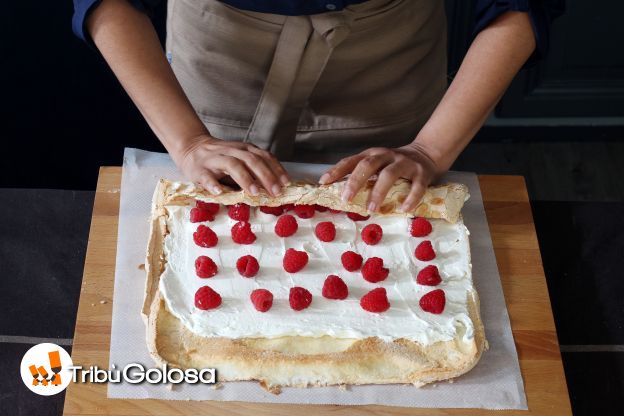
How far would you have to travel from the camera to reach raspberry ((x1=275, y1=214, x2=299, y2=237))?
1589 millimetres

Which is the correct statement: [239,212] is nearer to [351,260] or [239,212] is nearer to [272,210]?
[272,210]

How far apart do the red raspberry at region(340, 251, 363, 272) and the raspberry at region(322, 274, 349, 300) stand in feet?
0.18

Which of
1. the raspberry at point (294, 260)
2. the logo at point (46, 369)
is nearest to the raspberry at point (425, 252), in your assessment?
the raspberry at point (294, 260)

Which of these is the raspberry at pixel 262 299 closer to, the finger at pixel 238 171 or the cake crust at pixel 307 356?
the cake crust at pixel 307 356

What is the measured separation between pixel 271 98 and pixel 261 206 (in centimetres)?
26

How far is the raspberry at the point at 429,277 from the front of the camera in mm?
1521

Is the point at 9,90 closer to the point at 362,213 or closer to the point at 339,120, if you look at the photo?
the point at 339,120

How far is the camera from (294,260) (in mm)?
1522

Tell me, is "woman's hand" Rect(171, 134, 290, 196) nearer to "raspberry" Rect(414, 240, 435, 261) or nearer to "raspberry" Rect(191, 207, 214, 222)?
"raspberry" Rect(191, 207, 214, 222)

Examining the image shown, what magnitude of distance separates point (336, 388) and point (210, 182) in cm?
47

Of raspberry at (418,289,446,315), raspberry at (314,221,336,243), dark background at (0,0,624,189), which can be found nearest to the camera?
raspberry at (418,289,446,315)

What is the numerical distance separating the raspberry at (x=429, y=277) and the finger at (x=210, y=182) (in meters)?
0.42

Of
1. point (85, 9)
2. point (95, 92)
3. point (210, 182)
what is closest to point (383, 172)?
point (210, 182)

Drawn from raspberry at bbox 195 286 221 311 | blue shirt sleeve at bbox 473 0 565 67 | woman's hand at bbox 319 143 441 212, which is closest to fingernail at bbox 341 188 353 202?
woman's hand at bbox 319 143 441 212
